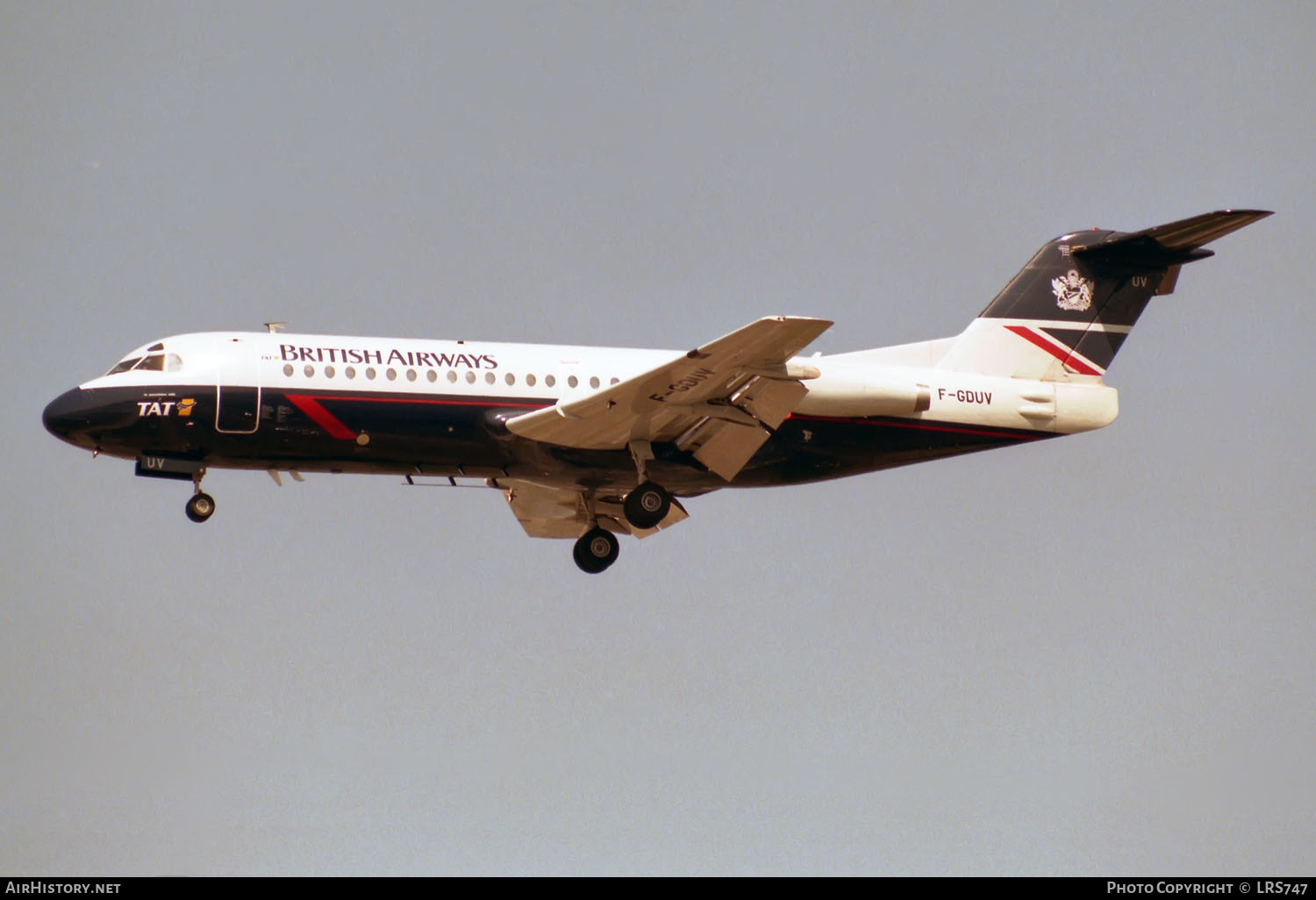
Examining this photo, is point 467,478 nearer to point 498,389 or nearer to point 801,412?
point 498,389

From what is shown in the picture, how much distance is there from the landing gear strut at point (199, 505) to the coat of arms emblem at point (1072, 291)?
15426mm

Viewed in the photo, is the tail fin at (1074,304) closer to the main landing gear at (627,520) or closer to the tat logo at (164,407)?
the main landing gear at (627,520)

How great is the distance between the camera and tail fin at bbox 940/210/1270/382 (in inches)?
1187

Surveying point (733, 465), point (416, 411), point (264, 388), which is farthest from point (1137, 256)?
point (264, 388)

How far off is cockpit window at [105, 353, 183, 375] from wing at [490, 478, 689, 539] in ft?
19.6

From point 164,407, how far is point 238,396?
1.14 m

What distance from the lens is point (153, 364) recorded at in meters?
26.7

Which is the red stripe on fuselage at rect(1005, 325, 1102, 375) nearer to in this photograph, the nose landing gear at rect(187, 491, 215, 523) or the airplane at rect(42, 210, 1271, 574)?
the airplane at rect(42, 210, 1271, 574)

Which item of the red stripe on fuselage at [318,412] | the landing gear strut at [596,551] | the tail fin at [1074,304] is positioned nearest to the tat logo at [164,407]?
the red stripe on fuselage at [318,412]

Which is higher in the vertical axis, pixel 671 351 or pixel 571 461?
pixel 671 351

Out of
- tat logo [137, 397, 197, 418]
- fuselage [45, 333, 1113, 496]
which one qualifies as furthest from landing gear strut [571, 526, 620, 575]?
tat logo [137, 397, 197, 418]

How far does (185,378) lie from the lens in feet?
86.5

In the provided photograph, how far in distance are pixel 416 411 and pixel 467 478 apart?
7.59 ft

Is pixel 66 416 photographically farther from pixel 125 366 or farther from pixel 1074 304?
pixel 1074 304
